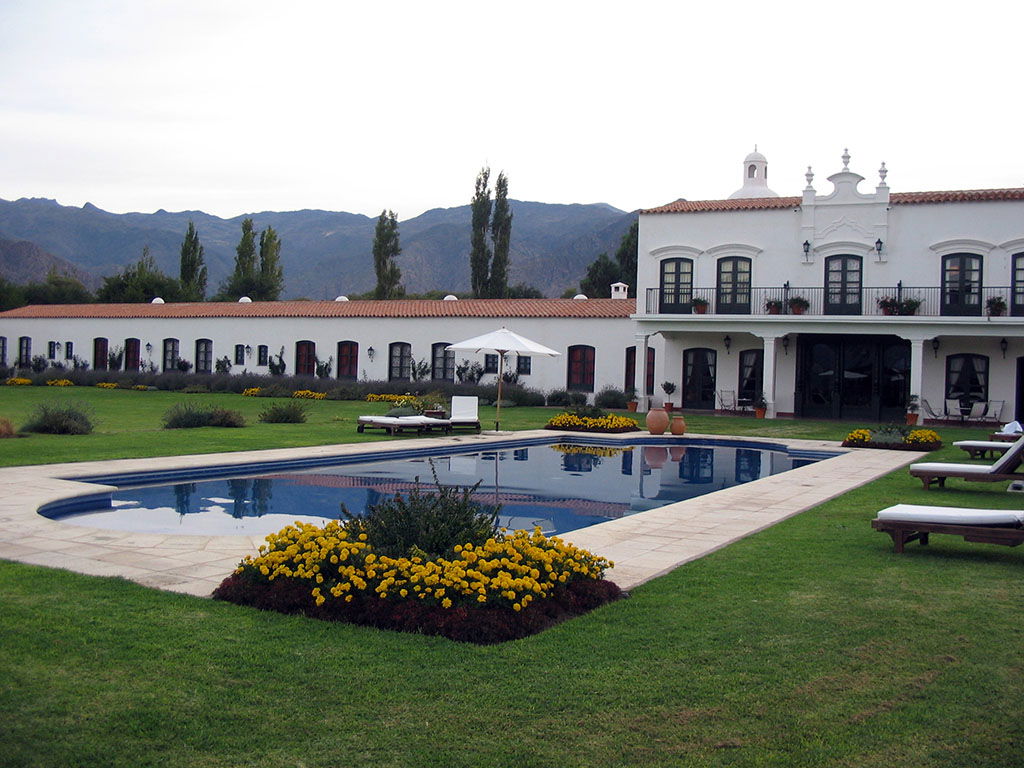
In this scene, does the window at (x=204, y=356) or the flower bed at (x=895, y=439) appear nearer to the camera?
the flower bed at (x=895, y=439)

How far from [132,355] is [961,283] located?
31833 mm

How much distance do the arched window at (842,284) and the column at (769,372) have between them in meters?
1.90

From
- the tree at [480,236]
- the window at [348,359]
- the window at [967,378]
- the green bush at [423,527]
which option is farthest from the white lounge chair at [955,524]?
the tree at [480,236]

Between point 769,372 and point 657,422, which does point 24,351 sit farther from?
point 657,422

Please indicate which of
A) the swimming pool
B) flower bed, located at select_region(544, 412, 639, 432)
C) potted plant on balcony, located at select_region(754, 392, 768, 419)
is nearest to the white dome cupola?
potted plant on balcony, located at select_region(754, 392, 768, 419)

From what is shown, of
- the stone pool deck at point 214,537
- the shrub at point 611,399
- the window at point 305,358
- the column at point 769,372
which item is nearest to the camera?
the stone pool deck at point 214,537

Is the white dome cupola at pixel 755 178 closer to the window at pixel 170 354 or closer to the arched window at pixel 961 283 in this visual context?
the arched window at pixel 961 283

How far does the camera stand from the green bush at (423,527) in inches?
239

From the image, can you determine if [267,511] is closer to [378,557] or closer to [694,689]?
[378,557]

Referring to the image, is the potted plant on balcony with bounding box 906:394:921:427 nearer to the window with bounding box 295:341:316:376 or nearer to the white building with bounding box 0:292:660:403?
the white building with bounding box 0:292:660:403

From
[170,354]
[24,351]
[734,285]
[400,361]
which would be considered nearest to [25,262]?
[24,351]

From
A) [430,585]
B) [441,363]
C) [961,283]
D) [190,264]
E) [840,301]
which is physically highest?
[190,264]

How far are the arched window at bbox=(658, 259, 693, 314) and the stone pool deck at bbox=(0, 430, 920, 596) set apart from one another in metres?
15.5

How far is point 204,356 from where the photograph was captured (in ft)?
130
